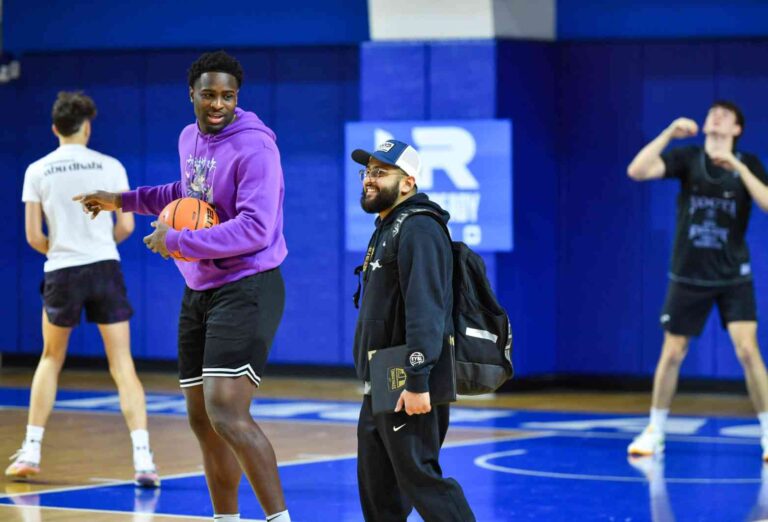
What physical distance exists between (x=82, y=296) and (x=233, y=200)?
256 cm

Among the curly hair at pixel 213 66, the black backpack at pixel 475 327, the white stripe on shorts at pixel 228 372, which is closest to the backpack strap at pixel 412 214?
the black backpack at pixel 475 327

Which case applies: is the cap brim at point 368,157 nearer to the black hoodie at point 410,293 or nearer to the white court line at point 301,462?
the black hoodie at point 410,293

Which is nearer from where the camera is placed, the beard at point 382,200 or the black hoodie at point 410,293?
the black hoodie at point 410,293

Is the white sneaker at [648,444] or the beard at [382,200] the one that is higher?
the beard at [382,200]

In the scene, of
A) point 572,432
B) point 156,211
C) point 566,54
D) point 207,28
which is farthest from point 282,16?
point 156,211

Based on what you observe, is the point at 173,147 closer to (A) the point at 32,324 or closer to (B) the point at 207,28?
(B) the point at 207,28

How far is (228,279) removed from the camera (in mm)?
5914

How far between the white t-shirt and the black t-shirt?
3.61 meters

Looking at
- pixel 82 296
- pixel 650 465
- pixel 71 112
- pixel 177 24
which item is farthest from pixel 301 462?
pixel 177 24

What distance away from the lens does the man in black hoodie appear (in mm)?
5223

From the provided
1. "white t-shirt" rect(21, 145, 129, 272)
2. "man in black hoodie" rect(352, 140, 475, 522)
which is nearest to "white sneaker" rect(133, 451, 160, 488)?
"white t-shirt" rect(21, 145, 129, 272)

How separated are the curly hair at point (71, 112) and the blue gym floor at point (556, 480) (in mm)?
2058

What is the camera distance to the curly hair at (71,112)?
27.0 ft

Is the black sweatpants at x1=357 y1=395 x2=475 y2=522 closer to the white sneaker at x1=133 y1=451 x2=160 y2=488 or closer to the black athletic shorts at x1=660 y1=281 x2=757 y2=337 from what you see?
the white sneaker at x1=133 y1=451 x2=160 y2=488
